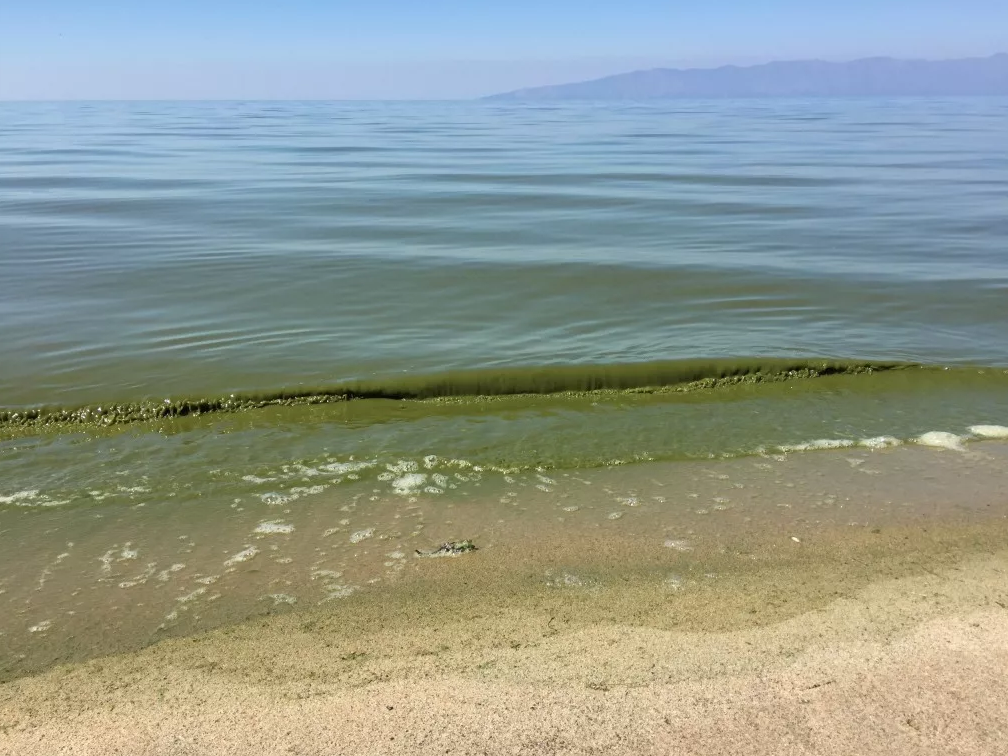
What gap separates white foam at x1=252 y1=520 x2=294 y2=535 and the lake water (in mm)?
131

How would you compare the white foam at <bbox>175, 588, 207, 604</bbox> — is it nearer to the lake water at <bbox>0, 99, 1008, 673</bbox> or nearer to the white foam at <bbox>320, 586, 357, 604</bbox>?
the lake water at <bbox>0, 99, 1008, 673</bbox>

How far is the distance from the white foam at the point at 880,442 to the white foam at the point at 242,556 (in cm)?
499

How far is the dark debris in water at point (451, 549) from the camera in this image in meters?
5.30

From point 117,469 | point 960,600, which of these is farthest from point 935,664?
point 117,469

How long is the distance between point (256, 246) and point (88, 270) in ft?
10.3

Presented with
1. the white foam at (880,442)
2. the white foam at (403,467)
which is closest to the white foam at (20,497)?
the white foam at (403,467)

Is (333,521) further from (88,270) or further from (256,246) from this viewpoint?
(256,246)

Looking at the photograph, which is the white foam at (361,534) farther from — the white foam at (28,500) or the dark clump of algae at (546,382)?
the dark clump of algae at (546,382)

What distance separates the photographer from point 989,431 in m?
7.41

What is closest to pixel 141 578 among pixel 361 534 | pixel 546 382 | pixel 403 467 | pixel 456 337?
pixel 361 534

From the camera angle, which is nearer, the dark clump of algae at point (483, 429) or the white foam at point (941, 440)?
the dark clump of algae at point (483, 429)

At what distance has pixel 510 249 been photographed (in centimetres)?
1600

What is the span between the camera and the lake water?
6.98m

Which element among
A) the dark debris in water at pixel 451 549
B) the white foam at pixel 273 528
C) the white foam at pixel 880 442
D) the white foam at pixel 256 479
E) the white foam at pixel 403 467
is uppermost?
the white foam at pixel 256 479
